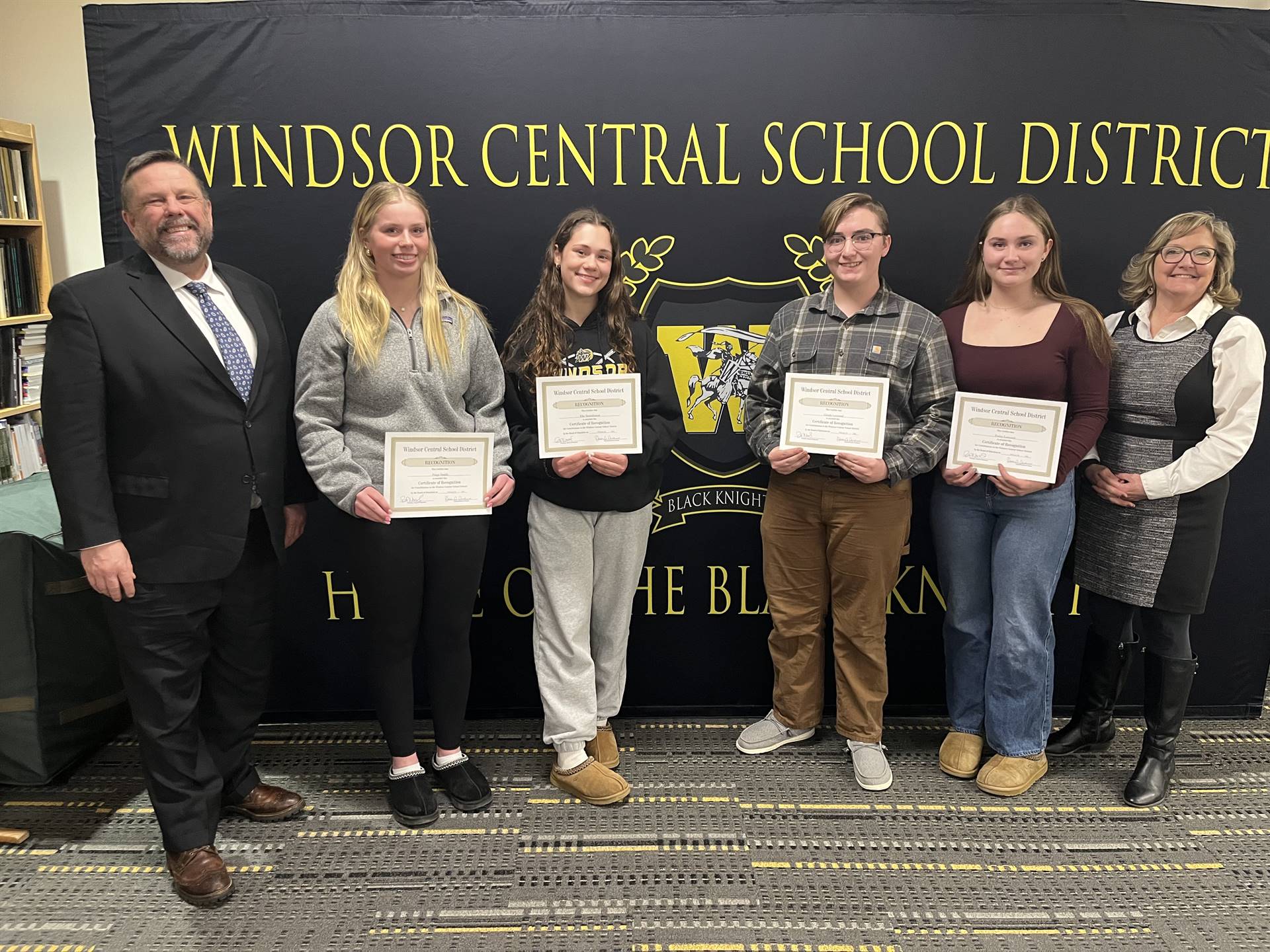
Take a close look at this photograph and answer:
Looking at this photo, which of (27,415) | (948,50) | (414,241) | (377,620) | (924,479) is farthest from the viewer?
(27,415)

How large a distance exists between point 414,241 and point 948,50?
5.82 feet

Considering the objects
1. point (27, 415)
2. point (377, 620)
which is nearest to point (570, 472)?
point (377, 620)

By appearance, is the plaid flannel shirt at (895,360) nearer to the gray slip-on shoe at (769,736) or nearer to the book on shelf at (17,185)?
the gray slip-on shoe at (769,736)

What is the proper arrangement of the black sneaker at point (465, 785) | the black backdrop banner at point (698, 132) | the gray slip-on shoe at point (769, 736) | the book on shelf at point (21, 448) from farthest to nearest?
1. the book on shelf at point (21, 448)
2. the gray slip-on shoe at point (769, 736)
3. the black backdrop banner at point (698, 132)
4. the black sneaker at point (465, 785)

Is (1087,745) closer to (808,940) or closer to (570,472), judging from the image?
(808,940)

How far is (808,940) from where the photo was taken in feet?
6.51

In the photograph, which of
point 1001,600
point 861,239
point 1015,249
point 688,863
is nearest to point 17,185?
point 861,239

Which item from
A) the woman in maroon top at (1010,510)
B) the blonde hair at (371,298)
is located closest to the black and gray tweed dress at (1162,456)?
the woman in maroon top at (1010,510)

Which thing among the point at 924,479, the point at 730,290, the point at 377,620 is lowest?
the point at 377,620

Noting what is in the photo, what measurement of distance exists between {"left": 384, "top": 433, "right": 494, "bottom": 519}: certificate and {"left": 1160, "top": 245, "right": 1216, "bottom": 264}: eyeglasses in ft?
6.24

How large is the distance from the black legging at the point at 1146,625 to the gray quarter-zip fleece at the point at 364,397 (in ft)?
6.58

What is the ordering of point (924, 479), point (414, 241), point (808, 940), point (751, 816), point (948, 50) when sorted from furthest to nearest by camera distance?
1. point (924, 479)
2. point (948, 50)
3. point (751, 816)
4. point (414, 241)
5. point (808, 940)

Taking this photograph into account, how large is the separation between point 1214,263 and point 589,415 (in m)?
1.73

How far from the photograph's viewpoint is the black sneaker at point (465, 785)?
2.46 metres
